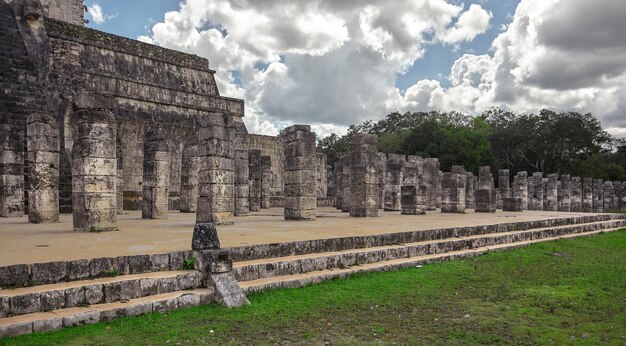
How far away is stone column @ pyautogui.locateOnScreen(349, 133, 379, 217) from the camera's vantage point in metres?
15.5

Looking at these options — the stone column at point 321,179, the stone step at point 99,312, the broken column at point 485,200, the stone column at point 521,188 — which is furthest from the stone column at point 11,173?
the stone column at point 521,188

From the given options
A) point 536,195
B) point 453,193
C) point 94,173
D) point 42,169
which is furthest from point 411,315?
point 536,195

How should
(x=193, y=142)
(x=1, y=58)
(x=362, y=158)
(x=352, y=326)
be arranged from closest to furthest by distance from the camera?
(x=352, y=326) < (x=362, y=158) < (x=193, y=142) < (x=1, y=58)

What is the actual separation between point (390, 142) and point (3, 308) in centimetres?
4642

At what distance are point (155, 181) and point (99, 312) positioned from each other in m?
9.11

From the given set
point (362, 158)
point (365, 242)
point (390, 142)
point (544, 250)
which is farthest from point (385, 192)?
point (390, 142)

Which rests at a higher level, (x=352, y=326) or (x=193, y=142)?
(x=193, y=142)

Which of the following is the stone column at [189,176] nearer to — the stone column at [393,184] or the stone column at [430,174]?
the stone column at [393,184]

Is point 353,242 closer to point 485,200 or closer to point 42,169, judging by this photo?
point 42,169

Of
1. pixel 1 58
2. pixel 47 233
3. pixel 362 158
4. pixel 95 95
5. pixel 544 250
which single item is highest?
pixel 1 58

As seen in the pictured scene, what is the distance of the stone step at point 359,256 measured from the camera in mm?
6676

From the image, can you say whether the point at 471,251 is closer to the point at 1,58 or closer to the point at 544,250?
the point at 544,250

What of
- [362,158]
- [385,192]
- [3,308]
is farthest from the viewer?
[385,192]

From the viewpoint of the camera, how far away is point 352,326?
16.6ft
